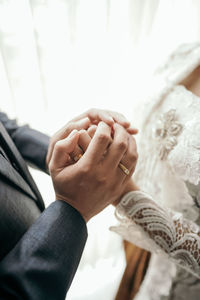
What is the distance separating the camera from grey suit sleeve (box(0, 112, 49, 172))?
2.33 ft

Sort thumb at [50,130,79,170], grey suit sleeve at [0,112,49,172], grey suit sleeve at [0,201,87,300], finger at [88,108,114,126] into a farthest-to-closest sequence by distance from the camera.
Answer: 1. grey suit sleeve at [0,112,49,172]
2. finger at [88,108,114,126]
3. thumb at [50,130,79,170]
4. grey suit sleeve at [0,201,87,300]

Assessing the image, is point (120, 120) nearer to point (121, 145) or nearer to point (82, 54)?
point (121, 145)

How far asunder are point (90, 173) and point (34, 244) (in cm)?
16

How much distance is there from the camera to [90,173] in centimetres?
42

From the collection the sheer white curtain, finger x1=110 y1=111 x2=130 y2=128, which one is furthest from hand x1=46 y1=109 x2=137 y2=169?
the sheer white curtain

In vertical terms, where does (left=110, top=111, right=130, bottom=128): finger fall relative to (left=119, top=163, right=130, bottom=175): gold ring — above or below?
above

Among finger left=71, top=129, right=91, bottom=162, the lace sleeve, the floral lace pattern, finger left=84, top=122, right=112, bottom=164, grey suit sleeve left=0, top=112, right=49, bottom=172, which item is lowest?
the lace sleeve

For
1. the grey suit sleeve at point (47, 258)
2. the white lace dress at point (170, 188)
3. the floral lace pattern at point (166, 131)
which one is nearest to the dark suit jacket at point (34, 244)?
the grey suit sleeve at point (47, 258)

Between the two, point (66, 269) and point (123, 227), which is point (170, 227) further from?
point (66, 269)

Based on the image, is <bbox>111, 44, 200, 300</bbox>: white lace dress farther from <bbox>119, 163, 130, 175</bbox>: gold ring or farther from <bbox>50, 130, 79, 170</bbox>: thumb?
<bbox>50, 130, 79, 170</bbox>: thumb

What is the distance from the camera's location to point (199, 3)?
3.03 ft

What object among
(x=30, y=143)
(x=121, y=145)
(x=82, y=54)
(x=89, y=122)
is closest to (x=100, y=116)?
(x=89, y=122)

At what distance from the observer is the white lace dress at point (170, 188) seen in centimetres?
55

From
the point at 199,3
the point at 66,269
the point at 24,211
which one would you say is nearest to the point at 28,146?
the point at 24,211
